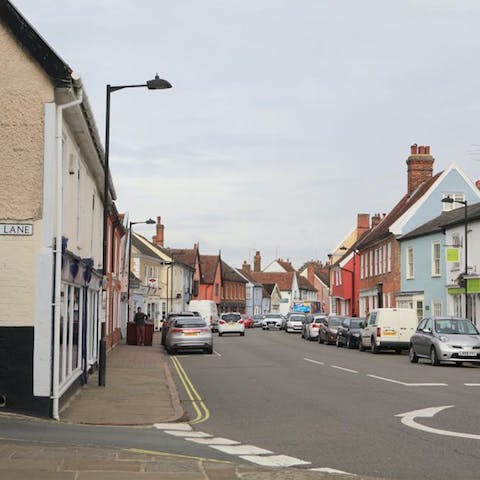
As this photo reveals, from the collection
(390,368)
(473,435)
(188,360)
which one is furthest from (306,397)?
(188,360)

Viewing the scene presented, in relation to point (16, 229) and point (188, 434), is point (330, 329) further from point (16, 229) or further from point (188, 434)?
point (188, 434)

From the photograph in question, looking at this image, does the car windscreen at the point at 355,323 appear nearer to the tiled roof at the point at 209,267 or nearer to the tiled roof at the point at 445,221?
the tiled roof at the point at 445,221

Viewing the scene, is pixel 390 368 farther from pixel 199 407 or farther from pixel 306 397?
pixel 199 407

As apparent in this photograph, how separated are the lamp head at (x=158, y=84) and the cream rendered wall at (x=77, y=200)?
2188 millimetres

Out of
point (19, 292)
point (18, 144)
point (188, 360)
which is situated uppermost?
point (18, 144)

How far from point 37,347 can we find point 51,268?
1.28 metres

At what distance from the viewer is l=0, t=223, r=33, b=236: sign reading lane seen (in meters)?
13.3

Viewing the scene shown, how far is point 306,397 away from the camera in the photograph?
17.1 metres

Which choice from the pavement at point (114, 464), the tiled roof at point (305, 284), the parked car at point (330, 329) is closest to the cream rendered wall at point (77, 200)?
the pavement at point (114, 464)

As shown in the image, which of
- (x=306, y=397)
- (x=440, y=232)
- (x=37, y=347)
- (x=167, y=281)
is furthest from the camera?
(x=167, y=281)

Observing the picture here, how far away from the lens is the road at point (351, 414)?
9.85m

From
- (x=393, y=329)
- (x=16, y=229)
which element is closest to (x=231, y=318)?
(x=393, y=329)

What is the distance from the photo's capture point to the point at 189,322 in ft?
113

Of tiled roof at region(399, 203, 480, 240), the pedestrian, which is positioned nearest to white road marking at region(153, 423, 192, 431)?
tiled roof at region(399, 203, 480, 240)
